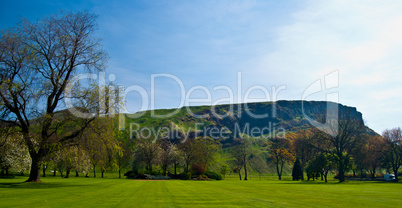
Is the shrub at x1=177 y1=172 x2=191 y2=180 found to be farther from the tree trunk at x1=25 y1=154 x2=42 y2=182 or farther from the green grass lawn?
the green grass lawn

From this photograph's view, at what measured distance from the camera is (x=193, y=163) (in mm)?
89062

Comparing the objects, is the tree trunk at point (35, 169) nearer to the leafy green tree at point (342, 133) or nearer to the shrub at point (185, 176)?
the shrub at point (185, 176)

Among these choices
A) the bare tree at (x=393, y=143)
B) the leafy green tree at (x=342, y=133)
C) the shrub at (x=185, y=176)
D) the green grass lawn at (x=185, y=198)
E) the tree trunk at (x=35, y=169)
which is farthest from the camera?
the shrub at (x=185, y=176)

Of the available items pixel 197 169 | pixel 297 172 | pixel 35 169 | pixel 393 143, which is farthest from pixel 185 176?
pixel 393 143

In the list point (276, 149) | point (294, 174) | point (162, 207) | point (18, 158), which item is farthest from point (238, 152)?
point (162, 207)

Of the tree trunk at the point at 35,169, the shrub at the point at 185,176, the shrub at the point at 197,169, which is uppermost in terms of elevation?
the tree trunk at the point at 35,169

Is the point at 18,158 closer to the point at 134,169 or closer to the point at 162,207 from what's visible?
the point at 134,169

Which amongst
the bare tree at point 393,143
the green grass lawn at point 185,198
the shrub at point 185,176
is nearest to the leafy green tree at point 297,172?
the bare tree at point 393,143

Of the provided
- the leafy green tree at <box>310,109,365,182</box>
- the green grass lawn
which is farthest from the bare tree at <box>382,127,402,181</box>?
the green grass lawn

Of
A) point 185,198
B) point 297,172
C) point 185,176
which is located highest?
point 185,198

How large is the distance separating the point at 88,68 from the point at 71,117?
7.41 m

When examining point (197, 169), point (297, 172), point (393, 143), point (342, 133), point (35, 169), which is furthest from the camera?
point (197, 169)

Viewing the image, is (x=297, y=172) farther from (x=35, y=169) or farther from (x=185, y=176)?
(x=35, y=169)

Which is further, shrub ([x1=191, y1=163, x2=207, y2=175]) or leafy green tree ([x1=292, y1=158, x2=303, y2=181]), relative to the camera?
shrub ([x1=191, y1=163, x2=207, y2=175])
